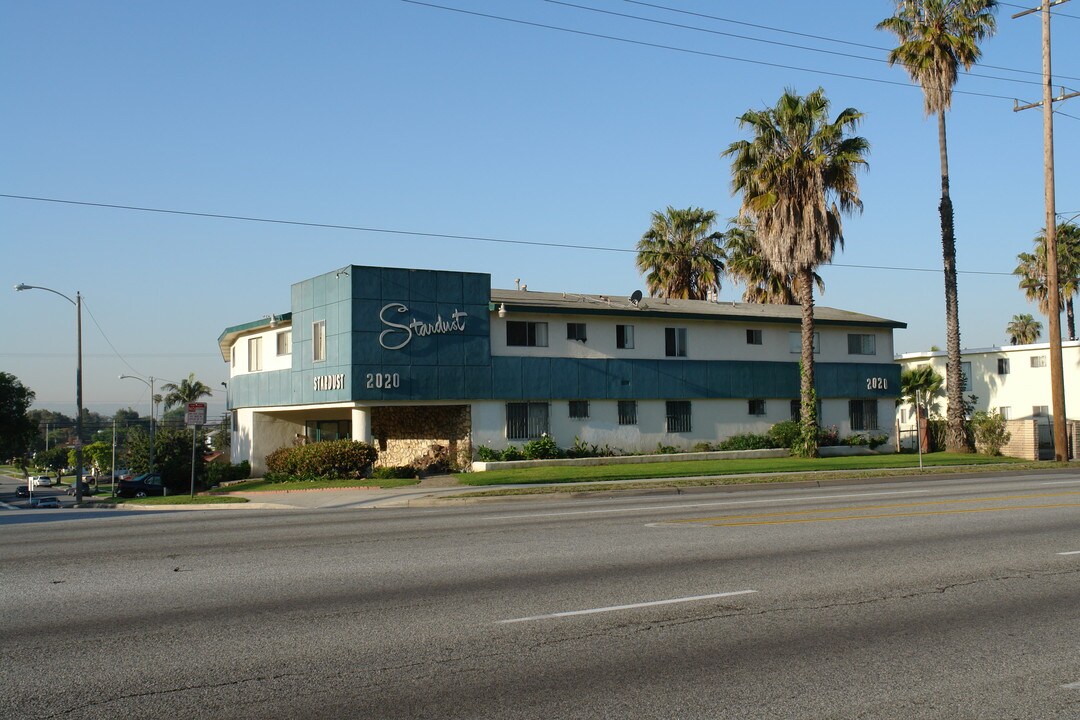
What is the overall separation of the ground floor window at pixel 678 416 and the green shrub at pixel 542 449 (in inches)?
222

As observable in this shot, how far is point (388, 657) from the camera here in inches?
293

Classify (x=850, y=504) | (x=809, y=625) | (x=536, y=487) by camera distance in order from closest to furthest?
(x=809, y=625) → (x=850, y=504) → (x=536, y=487)

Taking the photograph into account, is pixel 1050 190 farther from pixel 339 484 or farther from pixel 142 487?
pixel 142 487

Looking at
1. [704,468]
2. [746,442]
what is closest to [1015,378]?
[746,442]

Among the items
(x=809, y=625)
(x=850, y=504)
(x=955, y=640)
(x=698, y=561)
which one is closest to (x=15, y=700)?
(x=809, y=625)

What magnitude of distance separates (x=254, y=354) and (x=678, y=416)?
18114mm

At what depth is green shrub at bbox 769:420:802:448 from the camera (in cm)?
4097

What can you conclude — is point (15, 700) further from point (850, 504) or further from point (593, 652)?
point (850, 504)

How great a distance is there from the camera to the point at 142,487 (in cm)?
A: 4859

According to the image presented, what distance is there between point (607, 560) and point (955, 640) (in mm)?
4992

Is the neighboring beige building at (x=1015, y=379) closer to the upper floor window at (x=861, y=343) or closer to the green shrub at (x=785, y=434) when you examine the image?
the upper floor window at (x=861, y=343)

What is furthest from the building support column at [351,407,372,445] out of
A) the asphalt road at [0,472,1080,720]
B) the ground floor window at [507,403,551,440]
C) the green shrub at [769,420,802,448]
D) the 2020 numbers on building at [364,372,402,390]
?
the asphalt road at [0,472,1080,720]

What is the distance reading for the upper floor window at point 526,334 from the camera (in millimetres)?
36594

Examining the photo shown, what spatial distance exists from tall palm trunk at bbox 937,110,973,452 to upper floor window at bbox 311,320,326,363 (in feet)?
83.1
